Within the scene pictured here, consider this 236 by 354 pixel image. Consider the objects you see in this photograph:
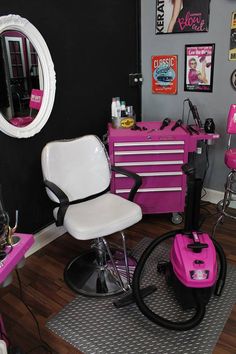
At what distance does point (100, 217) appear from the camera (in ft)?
5.50

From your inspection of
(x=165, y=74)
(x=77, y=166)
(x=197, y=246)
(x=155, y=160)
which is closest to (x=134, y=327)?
(x=197, y=246)

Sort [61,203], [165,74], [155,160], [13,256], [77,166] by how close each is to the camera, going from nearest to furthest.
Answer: [13,256] < [61,203] < [77,166] < [155,160] < [165,74]

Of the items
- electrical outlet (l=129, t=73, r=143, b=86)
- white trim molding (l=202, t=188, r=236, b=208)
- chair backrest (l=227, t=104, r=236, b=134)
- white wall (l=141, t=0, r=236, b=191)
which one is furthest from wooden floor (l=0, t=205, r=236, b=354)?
electrical outlet (l=129, t=73, r=143, b=86)

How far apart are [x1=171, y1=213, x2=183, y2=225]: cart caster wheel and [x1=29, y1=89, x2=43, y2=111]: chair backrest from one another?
127 centimetres

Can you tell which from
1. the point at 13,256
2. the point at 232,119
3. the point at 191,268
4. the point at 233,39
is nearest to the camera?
the point at 13,256

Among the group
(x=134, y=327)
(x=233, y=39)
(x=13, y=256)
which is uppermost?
(x=233, y=39)

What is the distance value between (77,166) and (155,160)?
A: 0.59 m

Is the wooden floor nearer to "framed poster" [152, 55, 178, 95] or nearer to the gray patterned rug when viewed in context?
the gray patterned rug

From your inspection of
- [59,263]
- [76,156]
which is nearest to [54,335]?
[59,263]

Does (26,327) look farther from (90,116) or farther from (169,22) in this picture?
(169,22)

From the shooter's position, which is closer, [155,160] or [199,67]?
[155,160]

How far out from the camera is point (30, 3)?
1851 millimetres

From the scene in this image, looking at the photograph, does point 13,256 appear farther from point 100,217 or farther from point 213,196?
point 213,196

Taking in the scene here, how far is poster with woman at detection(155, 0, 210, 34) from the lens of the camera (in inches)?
94.0
